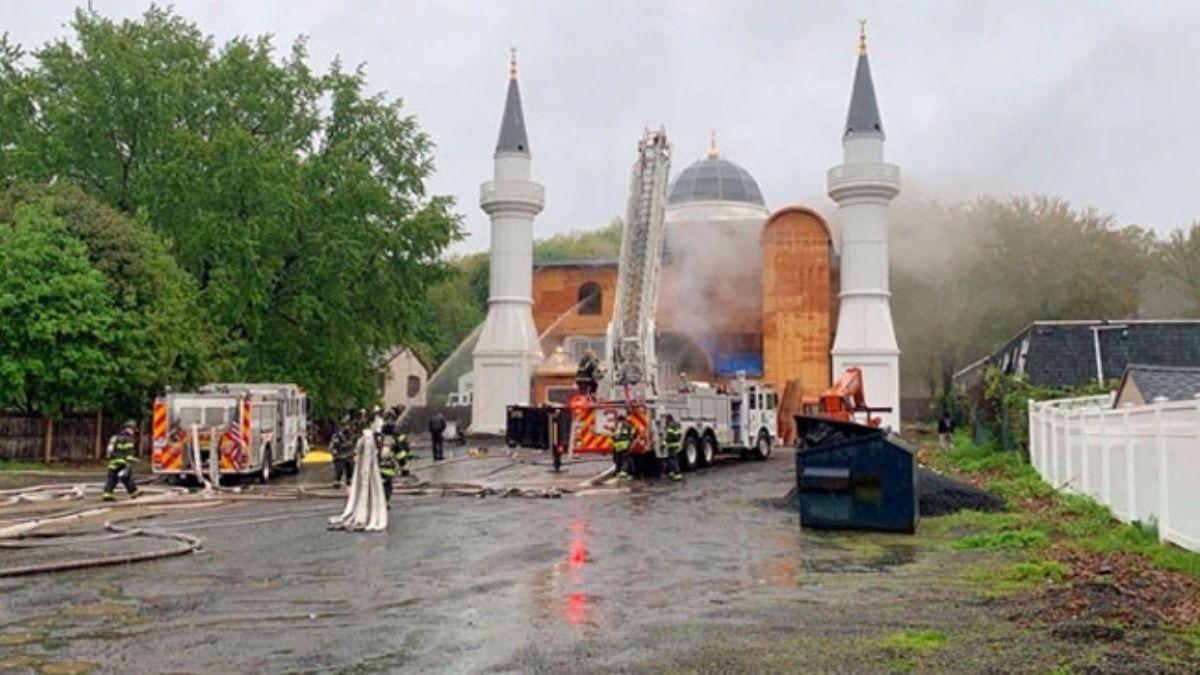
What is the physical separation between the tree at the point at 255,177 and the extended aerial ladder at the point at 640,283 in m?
13.7

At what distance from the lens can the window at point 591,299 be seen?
60188 mm

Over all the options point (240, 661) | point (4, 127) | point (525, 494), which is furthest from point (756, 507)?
point (4, 127)

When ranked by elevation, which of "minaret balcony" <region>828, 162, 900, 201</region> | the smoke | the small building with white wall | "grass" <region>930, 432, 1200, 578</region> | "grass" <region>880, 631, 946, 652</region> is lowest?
"grass" <region>880, 631, 946, 652</region>

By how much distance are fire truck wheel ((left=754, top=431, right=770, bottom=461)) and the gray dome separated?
33143 millimetres

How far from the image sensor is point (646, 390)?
26.2m

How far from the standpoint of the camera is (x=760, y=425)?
31922mm

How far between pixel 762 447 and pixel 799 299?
1990 cm

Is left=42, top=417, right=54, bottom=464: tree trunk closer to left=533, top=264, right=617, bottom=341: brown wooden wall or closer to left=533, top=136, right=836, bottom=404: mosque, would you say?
left=533, top=136, right=836, bottom=404: mosque

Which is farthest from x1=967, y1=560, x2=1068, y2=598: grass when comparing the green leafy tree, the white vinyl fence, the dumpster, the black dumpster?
the green leafy tree

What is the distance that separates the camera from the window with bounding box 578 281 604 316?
6019cm

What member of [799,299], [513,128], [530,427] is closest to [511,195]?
[513,128]

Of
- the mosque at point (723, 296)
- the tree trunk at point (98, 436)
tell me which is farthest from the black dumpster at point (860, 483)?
the mosque at point (723, 296)

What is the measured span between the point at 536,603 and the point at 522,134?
142 ft

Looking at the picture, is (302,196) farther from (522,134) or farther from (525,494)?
(525,494)
